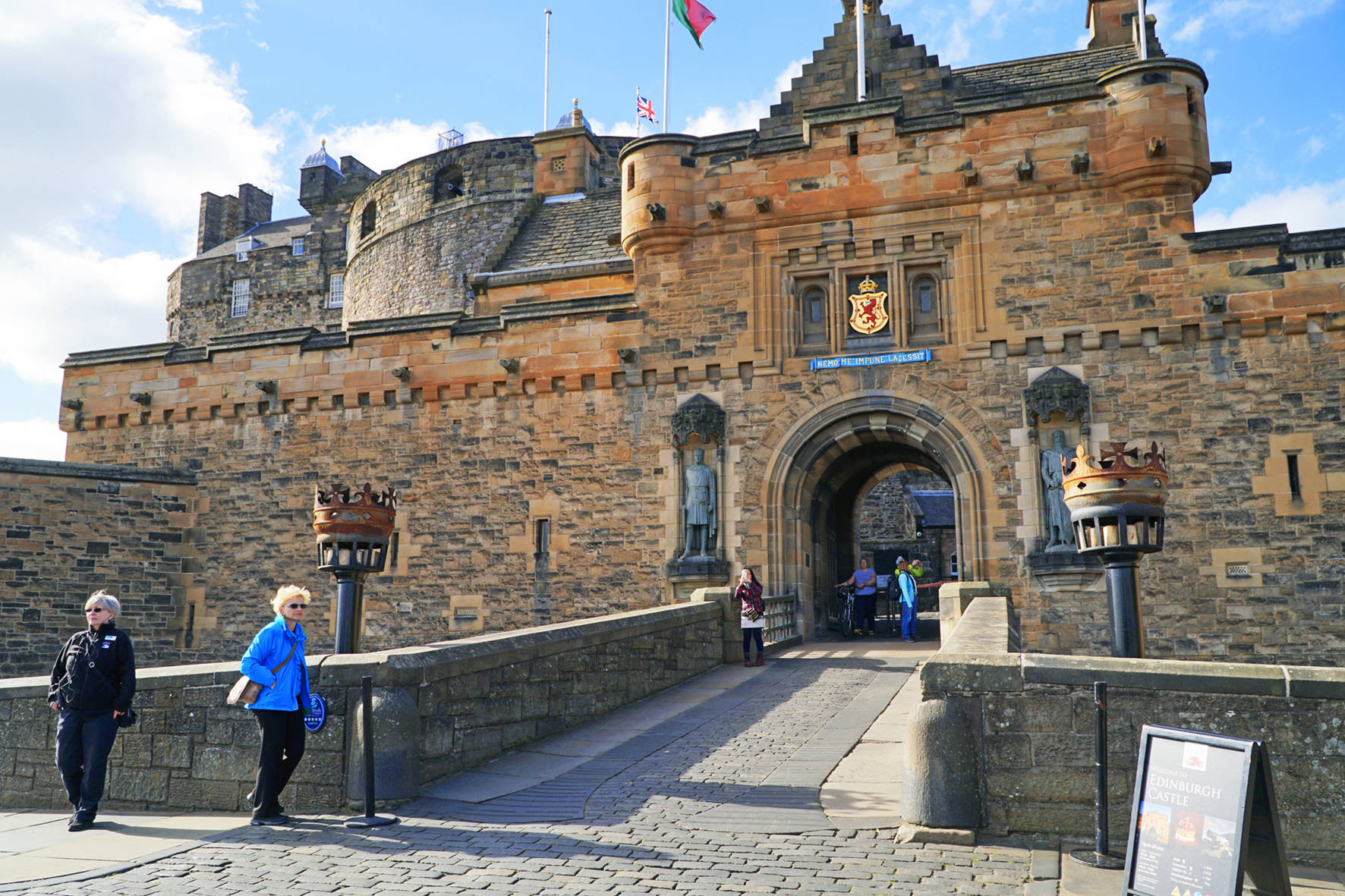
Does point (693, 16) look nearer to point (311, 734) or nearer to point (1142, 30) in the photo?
point (1142, 30)

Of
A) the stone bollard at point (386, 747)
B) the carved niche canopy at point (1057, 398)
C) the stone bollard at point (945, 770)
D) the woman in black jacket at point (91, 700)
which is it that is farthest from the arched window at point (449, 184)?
the stone bollard at point (945, 770)

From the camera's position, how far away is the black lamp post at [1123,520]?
8141 mm

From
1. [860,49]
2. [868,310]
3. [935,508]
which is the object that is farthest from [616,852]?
[935,508]

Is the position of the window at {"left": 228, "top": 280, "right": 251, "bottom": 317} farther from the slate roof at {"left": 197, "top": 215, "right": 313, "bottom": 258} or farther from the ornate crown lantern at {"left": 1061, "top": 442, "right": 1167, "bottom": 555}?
the ornate crown lantern at {"left": 1061, "top": 442, "right": 1167, "bottom": 555}

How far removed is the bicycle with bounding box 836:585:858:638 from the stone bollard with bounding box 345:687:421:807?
11.8m

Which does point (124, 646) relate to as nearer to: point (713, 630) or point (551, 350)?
point (713, 630)

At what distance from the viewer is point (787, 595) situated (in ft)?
50.4

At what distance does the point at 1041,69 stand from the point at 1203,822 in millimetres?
18060

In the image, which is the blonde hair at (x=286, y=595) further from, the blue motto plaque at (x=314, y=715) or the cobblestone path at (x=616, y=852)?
the cobblestone path at (x=616, y=852)

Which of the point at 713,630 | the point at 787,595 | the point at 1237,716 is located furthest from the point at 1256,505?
the point at 1237,716

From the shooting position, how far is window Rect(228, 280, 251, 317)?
4550 cm

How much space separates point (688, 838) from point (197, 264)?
4772 centimetres

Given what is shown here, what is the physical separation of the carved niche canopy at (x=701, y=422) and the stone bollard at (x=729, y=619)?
11.6 ft

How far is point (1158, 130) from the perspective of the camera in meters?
14.6
